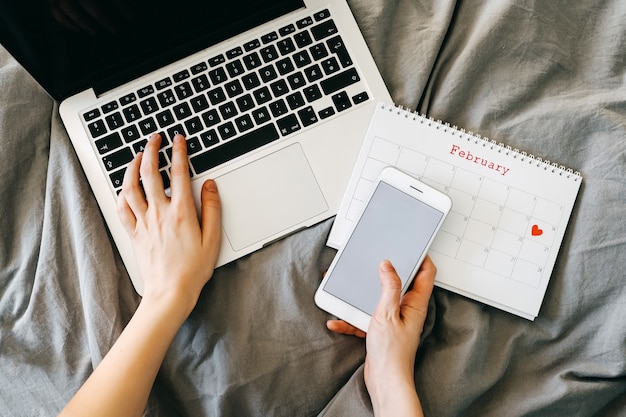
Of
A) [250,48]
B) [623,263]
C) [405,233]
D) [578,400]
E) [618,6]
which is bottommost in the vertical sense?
[578,400]

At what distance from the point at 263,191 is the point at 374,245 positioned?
144mm

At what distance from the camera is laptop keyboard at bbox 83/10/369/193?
0.68 metres

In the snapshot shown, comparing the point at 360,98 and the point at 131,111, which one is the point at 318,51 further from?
the point at 131,111

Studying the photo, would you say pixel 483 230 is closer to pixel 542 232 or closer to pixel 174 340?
pixel 542 232

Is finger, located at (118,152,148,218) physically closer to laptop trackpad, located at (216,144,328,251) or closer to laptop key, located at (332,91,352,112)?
laptop trackpad, located at (216,144,328,251)

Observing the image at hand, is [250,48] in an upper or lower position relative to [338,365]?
upper

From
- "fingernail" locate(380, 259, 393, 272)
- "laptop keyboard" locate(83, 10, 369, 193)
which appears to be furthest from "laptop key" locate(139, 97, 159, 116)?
"fingernail" locate(380, 259, 393, 272)

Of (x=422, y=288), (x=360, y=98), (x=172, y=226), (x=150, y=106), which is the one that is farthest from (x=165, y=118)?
(x=422, y=288)

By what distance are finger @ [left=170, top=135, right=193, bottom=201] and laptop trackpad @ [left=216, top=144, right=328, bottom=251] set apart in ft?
0.13

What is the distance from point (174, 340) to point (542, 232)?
17.6 inches

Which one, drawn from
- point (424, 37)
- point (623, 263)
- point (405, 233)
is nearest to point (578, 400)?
point (623, 263)

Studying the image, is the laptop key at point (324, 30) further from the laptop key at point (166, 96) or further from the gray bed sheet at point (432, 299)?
the laptop key at point (166, 96)

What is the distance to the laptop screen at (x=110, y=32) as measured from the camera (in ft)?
1.87

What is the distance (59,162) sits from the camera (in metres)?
0.70
